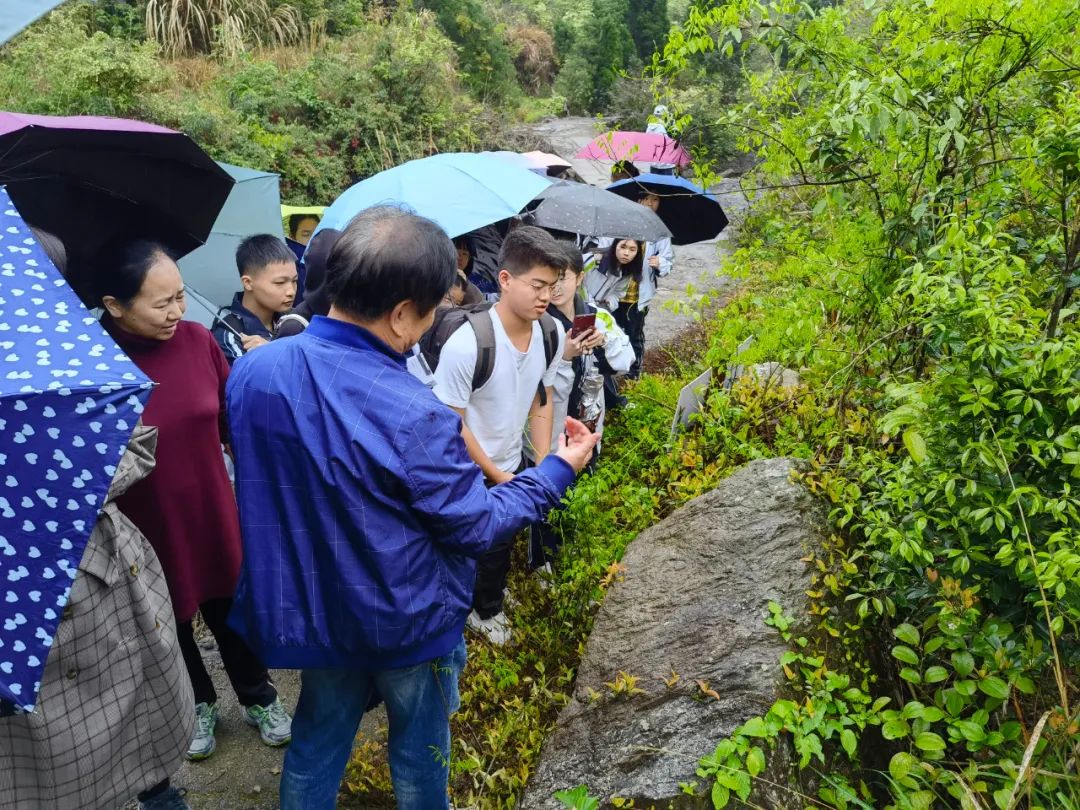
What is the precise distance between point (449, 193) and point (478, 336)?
74.3 inches

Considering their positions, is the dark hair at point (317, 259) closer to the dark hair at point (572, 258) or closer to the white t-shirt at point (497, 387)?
the white t-shirt at point (497, 387)

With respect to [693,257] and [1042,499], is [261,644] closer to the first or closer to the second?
[1042,499]

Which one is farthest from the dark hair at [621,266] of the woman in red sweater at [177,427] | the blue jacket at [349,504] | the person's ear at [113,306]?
the blue jacket at [349,504]

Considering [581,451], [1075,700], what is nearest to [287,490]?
[581,451]

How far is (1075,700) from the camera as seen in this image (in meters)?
2.23

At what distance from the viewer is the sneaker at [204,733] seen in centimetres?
291

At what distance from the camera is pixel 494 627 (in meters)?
3.46

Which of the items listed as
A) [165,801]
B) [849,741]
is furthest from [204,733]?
[849,741]

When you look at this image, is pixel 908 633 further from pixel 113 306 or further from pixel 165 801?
pixel 113 306

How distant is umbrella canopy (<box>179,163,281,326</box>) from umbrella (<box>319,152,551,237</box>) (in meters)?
1.01

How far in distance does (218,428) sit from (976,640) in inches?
95.1

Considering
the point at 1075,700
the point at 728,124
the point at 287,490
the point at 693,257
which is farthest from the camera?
the point at 693,257

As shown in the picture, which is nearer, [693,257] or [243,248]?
[243,248]

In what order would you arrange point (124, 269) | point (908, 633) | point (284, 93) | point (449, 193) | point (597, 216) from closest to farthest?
point (908, 633) < point (124, 269) < point (597, 216) < point (449, 193) < point (284, 93)
